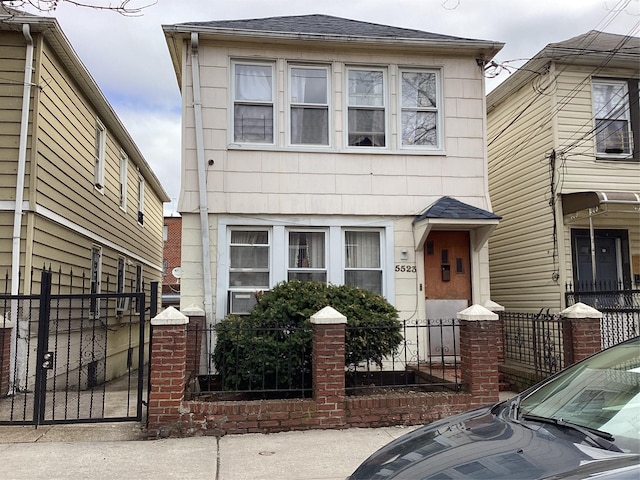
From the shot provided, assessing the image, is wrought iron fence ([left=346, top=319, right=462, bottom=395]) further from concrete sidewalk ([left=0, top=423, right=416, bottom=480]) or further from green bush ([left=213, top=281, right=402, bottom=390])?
concrete sidewalk ([left=0, top=423, right=416, bottom=480])

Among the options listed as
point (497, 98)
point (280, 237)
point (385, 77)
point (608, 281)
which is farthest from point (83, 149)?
point (608, 281)

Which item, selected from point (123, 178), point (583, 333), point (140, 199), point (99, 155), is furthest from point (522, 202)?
point (140, 199)

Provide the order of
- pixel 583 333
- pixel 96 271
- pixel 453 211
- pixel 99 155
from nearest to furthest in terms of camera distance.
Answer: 1. pixel 583 333
2. pixel 453 211
3. pixel 96 271
4. pixel 99 155

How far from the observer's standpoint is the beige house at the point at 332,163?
8.93m

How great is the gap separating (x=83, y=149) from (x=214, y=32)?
4.66 metres

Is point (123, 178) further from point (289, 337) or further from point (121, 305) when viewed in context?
point (289, 337)

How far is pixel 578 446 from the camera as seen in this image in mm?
2650

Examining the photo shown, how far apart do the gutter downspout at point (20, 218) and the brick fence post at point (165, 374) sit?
3.41 meters

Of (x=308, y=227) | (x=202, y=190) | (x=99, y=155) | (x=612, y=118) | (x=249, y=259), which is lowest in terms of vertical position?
(x=249, y=259)

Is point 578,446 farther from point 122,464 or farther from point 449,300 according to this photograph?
point 449,300

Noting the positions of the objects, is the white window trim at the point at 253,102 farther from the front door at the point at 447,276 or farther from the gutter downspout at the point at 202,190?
the front door at the point at 447,276

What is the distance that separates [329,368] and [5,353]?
16.5 feet

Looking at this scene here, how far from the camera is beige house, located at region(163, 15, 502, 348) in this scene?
29.3ft

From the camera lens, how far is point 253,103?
30.4ft
